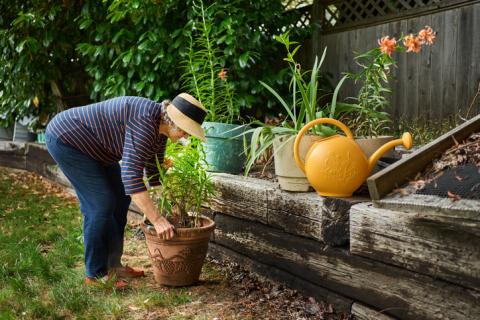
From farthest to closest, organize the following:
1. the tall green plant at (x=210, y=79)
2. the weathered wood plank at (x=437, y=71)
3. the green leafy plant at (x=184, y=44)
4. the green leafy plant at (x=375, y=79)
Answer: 1. the weathered wood plank at (x=437, y=71)
2. the green leafy plant at (x=184, y=44)
3. the tall green plant at (x=210, y=79)
4. the green leafy plant at (x=375, y=79)

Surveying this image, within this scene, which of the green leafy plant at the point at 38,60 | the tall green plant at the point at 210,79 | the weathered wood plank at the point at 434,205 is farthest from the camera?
the green leafy plant at the point at 38,60

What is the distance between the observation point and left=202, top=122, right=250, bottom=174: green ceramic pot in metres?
3.81

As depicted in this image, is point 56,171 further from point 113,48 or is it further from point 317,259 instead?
point 317,259

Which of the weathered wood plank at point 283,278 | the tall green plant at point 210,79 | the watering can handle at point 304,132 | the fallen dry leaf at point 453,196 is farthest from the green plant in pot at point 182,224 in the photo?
the fallen dry leaf at point 453,196

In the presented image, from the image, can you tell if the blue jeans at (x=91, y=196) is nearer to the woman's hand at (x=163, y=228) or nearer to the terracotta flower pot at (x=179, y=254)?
the terracotta flower pot at (x=179, y=254)

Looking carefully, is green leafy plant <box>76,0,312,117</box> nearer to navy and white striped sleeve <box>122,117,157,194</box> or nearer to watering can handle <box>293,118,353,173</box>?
navy and white striped sleeve <box>122,117,157,194</box>

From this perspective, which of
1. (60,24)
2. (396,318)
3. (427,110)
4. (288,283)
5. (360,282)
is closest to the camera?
(396,318)

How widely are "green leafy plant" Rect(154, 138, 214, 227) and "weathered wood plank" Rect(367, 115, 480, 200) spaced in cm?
134

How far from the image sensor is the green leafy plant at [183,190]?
10.8ft

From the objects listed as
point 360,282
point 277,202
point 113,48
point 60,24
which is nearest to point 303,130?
point 277,202

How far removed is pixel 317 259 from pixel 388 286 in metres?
0.53

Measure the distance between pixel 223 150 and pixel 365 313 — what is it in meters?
1.73

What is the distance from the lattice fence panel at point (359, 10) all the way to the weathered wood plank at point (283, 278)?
292cm

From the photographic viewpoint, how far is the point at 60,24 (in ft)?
21.7
